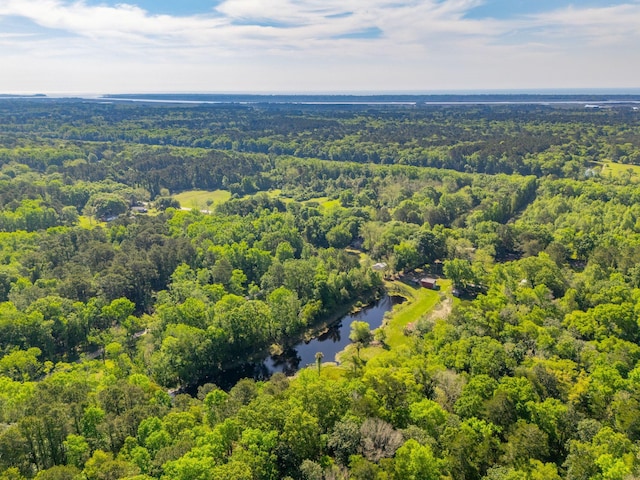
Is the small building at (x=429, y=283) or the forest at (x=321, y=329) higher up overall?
the forest at (x=321, y=329)

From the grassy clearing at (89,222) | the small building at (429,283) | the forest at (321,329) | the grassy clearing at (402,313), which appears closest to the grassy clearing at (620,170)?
the forest at (321,329)

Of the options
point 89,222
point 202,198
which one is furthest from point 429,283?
point 202,198

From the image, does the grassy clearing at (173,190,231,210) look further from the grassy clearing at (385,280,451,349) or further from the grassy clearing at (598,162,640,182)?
the grassy clearing at (598,162,640,182)

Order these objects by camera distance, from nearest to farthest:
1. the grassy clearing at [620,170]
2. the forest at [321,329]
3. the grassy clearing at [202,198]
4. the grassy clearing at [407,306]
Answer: the forest at [321,329] → the grassy clearing at [407,306] → the grassy clearing at [620,170] → the grassy clearing at [202,198]

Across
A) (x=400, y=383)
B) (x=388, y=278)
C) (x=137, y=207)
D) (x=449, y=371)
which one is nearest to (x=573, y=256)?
(x=388, y=278)

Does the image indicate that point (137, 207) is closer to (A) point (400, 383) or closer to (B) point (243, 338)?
(B) point (243, 338)

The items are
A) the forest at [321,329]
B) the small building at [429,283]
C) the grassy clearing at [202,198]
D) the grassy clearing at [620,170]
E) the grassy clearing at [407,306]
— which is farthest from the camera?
the grassy clearing at [202,198]

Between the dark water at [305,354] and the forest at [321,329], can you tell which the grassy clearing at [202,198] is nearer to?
the forest at [321,329]
